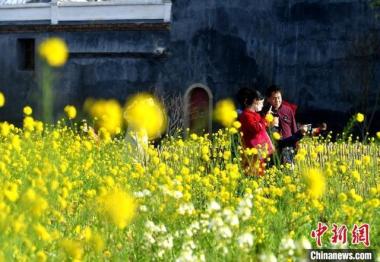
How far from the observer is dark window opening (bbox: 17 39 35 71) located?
2158 cm

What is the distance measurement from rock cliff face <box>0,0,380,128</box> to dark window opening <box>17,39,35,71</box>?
0.38 meters

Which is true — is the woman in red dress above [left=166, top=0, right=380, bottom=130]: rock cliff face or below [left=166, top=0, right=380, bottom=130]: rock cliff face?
below

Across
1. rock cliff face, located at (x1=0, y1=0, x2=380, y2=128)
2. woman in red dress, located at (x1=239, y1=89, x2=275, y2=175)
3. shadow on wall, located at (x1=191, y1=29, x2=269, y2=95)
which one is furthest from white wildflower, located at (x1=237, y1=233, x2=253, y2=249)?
shadow on wall, located at (x1=191, y1=29, x2=269, y2=95)

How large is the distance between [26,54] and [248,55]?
6830mm

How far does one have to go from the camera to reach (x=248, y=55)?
61.0 ft

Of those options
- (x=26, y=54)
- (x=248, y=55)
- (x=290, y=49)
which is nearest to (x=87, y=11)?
(x=26, y=54)

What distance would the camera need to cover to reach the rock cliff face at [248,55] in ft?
57.4

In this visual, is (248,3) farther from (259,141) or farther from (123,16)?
(259,141)

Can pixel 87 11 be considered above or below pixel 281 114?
above

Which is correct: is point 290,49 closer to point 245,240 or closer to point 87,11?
point 87,11

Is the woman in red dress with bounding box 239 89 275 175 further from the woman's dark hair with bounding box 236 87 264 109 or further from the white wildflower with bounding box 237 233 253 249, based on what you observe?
the white wildflower with bounding box 237 233 253 249

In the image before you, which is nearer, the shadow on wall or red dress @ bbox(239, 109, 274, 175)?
red dress @ bbox(239, 109, 274, 175)

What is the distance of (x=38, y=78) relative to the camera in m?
21.3

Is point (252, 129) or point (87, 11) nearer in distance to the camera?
point (252, 129)
